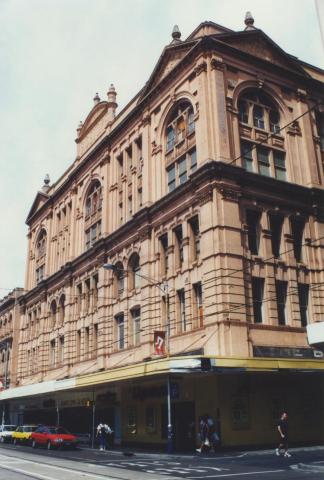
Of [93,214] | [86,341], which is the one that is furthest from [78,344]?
[93,214]

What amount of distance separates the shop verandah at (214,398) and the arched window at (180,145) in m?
13.1

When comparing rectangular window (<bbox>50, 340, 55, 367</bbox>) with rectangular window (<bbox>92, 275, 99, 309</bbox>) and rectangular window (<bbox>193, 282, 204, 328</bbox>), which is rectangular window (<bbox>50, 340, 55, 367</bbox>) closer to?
rectangular window (<bbox>92, 275, 99, 309</bbox>)

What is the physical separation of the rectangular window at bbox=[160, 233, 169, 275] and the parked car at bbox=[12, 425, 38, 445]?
574 inches

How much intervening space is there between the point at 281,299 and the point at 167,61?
18.7 m

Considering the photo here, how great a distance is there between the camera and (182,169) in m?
33.3

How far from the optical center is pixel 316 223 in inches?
1280

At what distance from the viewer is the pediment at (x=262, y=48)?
33.4 metres

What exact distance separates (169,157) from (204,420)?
17.9 meters

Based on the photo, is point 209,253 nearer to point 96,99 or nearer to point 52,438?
point 52,438

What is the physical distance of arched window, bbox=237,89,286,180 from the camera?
104 ft

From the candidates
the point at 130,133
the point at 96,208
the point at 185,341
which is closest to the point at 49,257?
the point at 96,208

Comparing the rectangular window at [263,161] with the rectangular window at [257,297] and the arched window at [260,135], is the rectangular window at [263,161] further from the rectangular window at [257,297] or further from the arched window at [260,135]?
the rectangular window at [257,297]

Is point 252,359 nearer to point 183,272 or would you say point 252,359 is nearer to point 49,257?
point 183,272

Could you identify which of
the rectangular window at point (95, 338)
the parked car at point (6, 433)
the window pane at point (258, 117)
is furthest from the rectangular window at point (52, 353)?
the window pane at point (258, 117)
